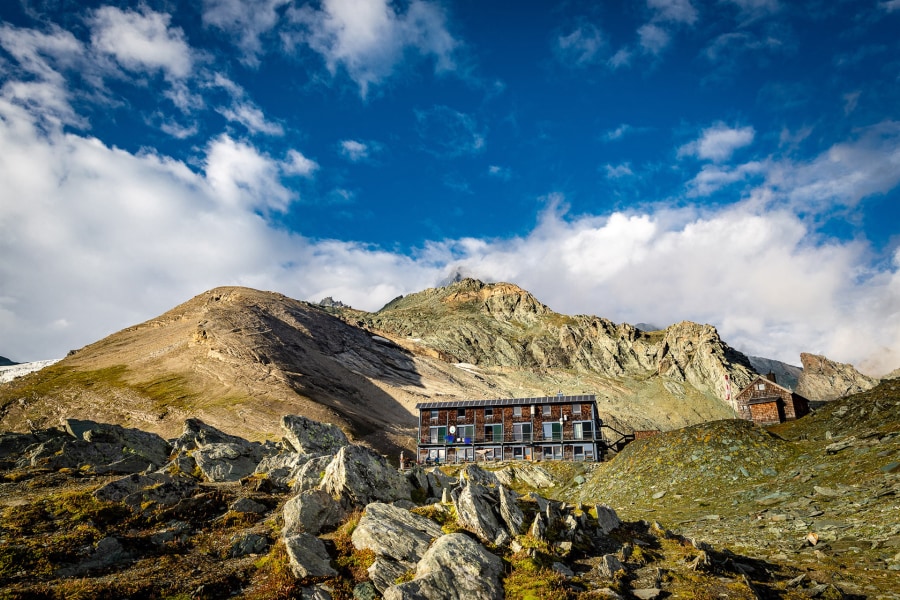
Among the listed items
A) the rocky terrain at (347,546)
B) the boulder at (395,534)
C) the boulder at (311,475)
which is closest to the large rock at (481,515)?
the rocky terrain at (347,546)

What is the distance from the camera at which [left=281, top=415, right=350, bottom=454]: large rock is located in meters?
41.5

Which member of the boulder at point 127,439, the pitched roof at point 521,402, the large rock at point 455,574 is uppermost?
the pitched roof at point 521,402

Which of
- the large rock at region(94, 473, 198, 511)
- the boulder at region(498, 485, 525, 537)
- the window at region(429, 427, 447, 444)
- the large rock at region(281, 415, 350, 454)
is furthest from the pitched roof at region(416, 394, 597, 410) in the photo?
the boulder at region(498, 485, 525, 537)

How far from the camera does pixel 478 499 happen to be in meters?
19.6

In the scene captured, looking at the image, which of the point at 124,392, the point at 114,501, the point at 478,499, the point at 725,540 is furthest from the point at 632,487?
the point at 124,392

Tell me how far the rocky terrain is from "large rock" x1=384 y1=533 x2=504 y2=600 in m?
0.04

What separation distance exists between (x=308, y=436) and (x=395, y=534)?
27323mm

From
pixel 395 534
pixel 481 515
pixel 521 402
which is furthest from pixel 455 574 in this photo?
pixel 521 402

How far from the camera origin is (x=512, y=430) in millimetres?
77688

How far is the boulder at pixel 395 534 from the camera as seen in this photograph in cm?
1695

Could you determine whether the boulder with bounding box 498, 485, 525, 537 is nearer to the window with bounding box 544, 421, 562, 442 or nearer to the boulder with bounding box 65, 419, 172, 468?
the boulder with bounding box 65, 419, 172, 468

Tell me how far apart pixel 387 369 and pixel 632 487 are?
477ft

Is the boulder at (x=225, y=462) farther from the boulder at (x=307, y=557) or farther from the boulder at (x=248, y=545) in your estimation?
the boulder at (x=307, y=557)

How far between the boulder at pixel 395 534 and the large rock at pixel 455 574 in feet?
3.35
